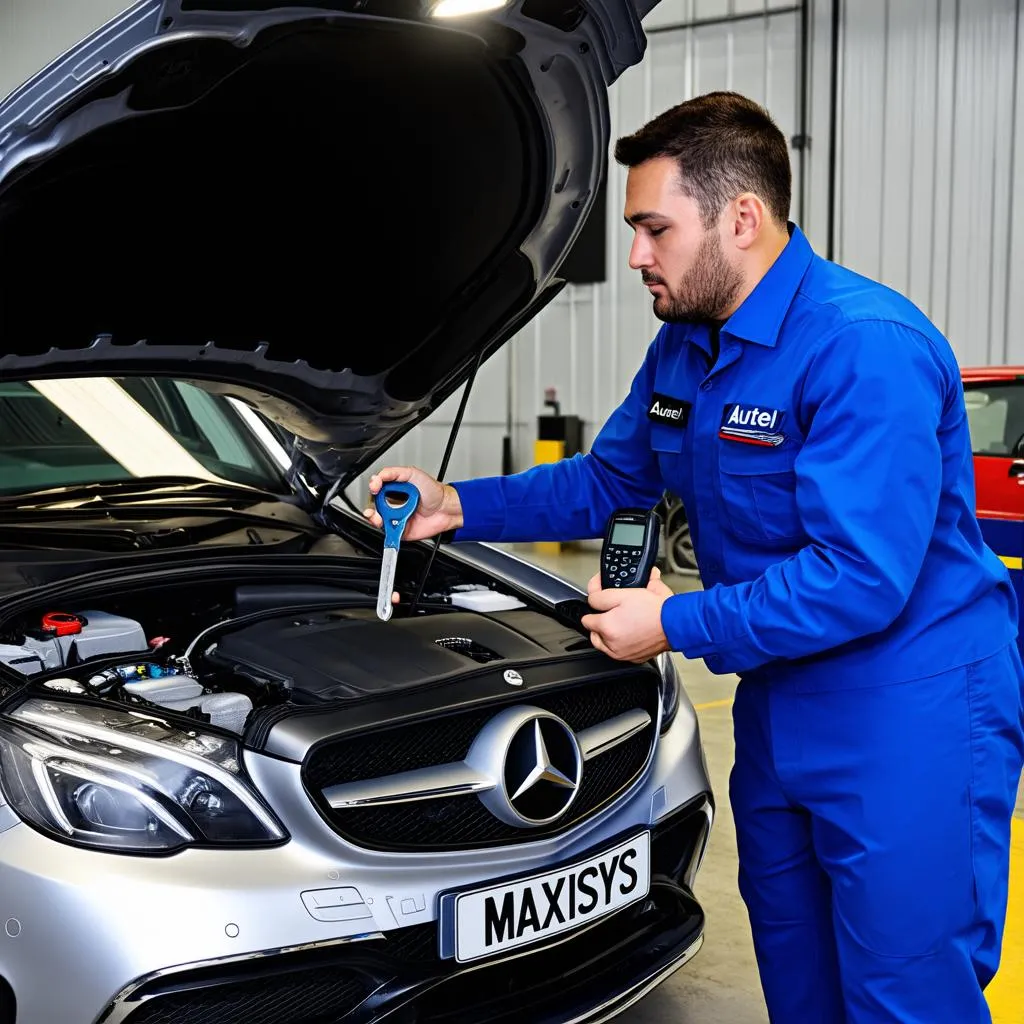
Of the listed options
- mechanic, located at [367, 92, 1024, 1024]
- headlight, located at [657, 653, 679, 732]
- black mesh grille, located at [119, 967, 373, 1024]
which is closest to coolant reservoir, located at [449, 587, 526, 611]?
headlight, located at [657, 653, 679, 732]

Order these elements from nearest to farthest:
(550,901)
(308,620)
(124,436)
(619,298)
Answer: (550,901) → (308,620) → (124,436) → (619,298)

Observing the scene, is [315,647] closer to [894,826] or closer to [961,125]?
[894,826]

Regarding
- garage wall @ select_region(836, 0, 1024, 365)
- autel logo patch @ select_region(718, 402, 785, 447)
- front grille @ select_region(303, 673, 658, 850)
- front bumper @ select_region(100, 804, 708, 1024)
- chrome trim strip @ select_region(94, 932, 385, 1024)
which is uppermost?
garage wall @ select_region(836, 0, 1024, 365)

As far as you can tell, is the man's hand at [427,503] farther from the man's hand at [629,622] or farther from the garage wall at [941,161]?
the garage wall at [941,161]

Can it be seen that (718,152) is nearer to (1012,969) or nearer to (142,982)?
(142,982)

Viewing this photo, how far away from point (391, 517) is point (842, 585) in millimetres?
803

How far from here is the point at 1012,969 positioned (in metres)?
2.58

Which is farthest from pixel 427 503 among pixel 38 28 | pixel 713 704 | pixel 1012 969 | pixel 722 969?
pixel 38 28

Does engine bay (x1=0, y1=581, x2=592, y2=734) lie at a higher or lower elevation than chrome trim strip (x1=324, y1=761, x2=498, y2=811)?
higher

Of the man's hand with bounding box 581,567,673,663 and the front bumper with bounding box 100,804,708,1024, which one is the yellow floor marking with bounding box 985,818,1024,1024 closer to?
the front bumper with bounding box 100,804,708,1024

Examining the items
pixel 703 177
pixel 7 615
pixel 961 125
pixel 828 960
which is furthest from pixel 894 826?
pixel 961 125

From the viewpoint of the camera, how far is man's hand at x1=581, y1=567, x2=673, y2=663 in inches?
66.3

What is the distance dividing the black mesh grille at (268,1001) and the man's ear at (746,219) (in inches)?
43.5

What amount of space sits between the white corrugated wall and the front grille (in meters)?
6.29
